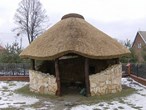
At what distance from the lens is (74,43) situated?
48.8ft

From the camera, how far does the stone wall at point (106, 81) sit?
49.3 feet

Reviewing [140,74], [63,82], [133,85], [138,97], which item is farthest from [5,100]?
[140,74]

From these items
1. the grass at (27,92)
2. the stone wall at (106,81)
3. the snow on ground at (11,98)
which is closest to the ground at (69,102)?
the snow on ground at (11,98)

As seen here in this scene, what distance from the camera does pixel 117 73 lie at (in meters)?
16.1

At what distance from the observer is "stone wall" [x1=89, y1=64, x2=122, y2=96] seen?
15039mm

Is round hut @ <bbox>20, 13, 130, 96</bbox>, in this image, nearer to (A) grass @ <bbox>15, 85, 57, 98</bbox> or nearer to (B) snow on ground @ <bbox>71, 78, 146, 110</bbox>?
(A) grass @ <bbox>15, 85, 57, 98</bbox>

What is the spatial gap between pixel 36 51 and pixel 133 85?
249 inches

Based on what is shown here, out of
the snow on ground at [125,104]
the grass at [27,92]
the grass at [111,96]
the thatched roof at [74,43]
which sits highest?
the thatched roof at [74,43]

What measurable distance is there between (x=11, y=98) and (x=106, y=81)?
4.79 m

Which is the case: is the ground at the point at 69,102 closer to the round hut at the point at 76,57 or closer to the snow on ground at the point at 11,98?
the snow on ground at the point at 11,98

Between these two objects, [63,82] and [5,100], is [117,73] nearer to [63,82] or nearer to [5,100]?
[63,82]

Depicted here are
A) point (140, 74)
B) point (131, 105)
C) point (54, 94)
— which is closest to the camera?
point (131, 105)

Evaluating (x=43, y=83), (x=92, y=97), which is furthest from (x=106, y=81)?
(x=43, y=83)

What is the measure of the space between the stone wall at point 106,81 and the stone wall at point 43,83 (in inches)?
76.5
